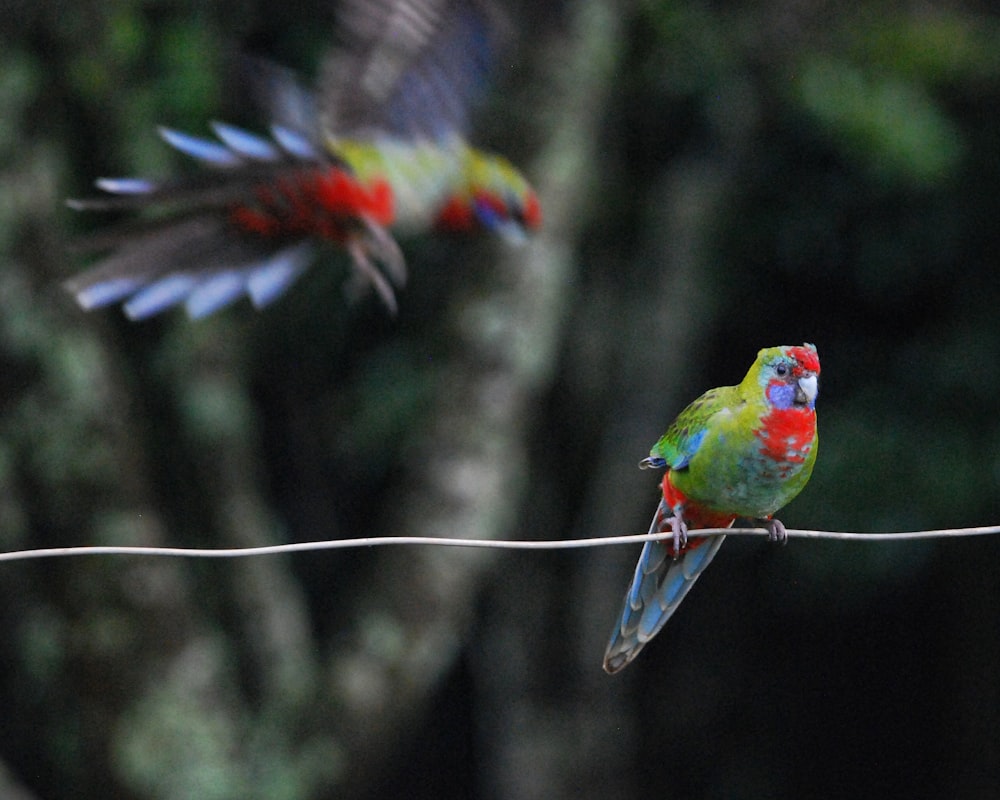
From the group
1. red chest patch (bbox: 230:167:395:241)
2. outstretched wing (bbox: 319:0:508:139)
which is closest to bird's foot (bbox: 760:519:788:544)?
red chest patch (bbox: 230:167:395:241)

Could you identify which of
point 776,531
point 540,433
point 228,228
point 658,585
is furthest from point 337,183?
point 540,433

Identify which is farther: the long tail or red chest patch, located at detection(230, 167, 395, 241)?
red chest patch, located at detection(230, 167, 395, 241)

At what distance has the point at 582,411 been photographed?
5645 millimetres

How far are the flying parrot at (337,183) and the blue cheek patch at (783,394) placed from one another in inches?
33.1

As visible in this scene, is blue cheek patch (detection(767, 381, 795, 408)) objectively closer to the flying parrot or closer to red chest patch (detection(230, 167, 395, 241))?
the flying parrot

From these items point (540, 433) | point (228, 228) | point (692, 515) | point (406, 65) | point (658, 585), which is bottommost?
point (540, 433)

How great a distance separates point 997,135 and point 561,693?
290 cm

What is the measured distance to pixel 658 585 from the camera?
8.39ft

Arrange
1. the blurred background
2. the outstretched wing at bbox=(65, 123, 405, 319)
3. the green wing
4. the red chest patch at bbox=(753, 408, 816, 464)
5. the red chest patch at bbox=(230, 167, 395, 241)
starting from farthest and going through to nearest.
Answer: the blurred background → the red chest patch at bbox=(230, 167, 395, 241) → the outstretched wing at bbox=(65, 123, 405, 319) → the green wing → the red chest patch at bbox=(753, 408, 816, 464)

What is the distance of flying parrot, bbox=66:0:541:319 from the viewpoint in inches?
109

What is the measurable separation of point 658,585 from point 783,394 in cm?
48

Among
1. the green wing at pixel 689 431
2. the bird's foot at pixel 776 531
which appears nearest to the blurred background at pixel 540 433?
the green wing at pixel 689 431

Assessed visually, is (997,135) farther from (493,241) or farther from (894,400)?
(493,241)

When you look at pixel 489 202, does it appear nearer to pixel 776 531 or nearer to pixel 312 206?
pixel 312 206
